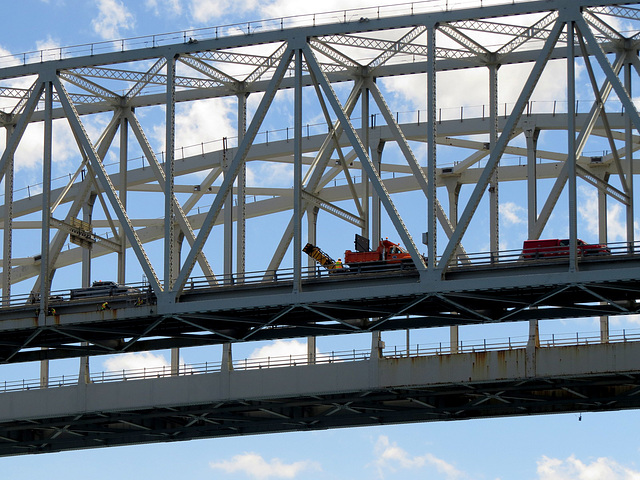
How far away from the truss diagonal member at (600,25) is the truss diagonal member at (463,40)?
468 centimetres

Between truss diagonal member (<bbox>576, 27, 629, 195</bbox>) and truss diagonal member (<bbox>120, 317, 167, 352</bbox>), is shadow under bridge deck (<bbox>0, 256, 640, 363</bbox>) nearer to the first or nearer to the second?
truss diagonal member (<bbox>120, 317, 167, 352</bbox>)

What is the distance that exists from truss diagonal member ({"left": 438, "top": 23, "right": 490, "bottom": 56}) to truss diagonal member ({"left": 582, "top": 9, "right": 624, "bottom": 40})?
4.68 meters

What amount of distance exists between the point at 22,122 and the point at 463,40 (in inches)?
768

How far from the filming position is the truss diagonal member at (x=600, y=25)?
6191 cm

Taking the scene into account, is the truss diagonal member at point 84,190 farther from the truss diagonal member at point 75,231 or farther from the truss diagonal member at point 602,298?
the truss diagonal member at point 602,298

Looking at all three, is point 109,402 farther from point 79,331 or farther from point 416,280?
point 416,280

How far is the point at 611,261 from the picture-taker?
5956cm

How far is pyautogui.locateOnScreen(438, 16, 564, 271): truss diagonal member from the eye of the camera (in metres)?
58.6

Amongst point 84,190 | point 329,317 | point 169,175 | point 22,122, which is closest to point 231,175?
point 169,175

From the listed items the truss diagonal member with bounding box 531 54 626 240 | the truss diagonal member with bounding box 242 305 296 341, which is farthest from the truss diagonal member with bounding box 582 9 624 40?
the truss diagonal member with bounding box 242 305 296 341

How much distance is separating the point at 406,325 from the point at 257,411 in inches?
378

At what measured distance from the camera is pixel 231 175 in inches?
2469

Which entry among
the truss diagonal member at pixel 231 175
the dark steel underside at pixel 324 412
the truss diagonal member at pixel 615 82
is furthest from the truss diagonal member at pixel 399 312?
the truss diagonal member at pixel 615 82

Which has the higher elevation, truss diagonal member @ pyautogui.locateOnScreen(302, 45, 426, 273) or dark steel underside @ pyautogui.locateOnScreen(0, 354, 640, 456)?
truss diagonal member @ pyautogui.locateOnScreen(302, 45, 426, 273)
